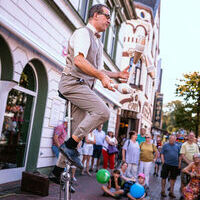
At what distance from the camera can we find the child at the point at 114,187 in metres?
6.96

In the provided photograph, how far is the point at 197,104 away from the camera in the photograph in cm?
2062

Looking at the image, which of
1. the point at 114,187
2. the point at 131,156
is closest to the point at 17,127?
the point at 114,187

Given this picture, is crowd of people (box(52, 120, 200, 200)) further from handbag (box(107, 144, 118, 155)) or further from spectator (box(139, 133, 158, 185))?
handbag (box(107, 144, 118, 155))

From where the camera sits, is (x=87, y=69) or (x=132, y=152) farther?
(x=132, y=152)

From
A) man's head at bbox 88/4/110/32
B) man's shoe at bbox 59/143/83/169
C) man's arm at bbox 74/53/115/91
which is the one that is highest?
man's head at bbox 88/4/110/32

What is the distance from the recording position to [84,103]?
2.58 meters

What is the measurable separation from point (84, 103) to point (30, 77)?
5112 mm

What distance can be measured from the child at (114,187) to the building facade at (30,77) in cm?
188

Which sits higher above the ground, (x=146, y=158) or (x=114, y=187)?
(x=146, y=158)

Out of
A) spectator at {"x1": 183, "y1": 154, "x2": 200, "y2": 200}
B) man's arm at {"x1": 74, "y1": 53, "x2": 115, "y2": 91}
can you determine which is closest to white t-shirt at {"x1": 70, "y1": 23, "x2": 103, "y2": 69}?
man's arm at {"x1": 74, "y1": 53, "x2": 115, "y2": 91}

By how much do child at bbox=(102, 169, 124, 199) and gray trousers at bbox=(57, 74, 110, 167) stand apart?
15.8 ft

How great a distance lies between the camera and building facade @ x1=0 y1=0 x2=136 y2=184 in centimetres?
573

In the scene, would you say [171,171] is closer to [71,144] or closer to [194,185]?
[194,185]

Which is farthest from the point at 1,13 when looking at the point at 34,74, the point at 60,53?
the point at 60,53
